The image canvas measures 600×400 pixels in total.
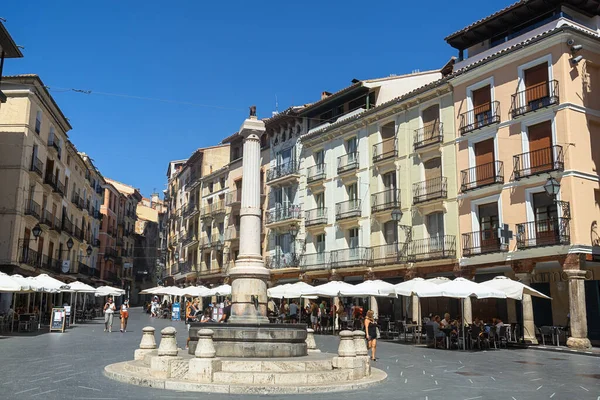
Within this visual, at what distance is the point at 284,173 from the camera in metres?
44.5

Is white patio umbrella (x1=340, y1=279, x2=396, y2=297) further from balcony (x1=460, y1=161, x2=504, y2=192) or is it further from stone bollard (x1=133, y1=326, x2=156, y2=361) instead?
stone bollard (x1=133, y1=326, x2=156, y2=361)

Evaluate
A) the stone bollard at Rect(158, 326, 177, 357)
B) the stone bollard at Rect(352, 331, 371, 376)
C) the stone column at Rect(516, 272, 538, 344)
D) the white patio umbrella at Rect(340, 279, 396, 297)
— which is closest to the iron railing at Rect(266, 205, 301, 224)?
the white patio umbrella at Rect(340, 279, 396, 297)

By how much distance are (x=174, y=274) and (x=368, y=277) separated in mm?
37419

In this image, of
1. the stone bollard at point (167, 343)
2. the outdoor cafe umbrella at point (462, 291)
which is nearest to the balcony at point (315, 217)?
the outdoor cafe umbrella at point (462, 291)

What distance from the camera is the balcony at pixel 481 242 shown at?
27297mm

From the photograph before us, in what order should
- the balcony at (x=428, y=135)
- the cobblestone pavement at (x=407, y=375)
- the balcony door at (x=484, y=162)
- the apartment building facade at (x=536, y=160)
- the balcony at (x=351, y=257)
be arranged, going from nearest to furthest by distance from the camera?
the cobblestone pavement at (x=407, y=375) < the apartment building facade at (x=536, y=160) < the balcony door at (x=484, y=162) < the balcony at (x=428, y=135) < the balcony at (x=351, y=257)

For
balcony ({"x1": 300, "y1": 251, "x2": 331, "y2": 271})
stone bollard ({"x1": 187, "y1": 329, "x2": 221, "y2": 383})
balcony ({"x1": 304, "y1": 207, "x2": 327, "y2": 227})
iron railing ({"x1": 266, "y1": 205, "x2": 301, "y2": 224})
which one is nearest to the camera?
stone bollard ({"x1": 187, "y1": 329, "x2": 221, "y2": 383})

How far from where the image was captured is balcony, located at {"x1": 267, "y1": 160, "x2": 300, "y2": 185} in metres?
43.0

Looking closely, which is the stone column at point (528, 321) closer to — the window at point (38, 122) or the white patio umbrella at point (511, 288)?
the white patio umbrella at point (511, 288)

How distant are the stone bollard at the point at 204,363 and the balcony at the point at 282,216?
30.1 metres

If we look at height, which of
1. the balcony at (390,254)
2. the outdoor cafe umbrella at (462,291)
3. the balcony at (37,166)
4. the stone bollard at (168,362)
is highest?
the balcony at (37,166)

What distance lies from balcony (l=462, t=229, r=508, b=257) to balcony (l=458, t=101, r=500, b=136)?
5167 millimetres

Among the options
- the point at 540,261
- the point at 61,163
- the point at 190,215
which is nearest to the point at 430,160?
the point at 540,261

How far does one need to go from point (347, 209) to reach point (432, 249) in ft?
26.3
